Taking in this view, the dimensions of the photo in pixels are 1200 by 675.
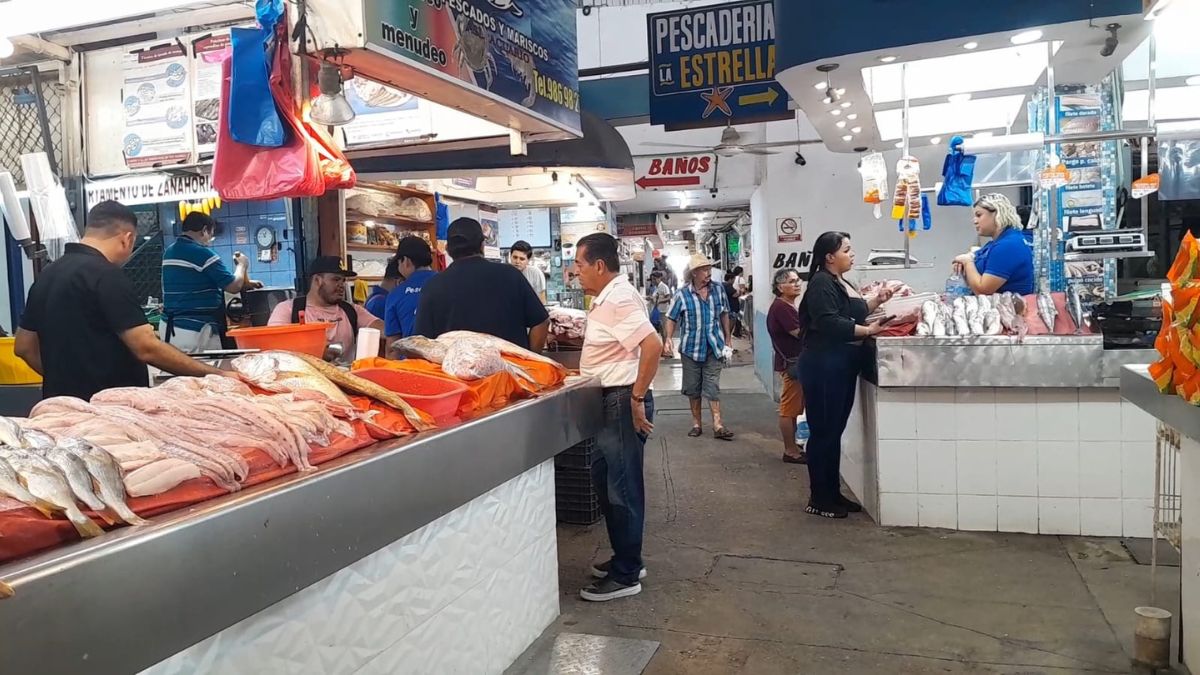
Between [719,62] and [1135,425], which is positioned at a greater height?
[719,62]

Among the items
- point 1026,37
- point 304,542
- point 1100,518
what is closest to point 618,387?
point 304,542

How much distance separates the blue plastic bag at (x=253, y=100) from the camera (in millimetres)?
3031

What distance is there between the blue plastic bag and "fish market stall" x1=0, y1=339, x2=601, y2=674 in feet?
3.02

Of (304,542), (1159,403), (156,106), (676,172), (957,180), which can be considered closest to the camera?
(304,542)

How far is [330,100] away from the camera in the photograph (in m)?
3.10

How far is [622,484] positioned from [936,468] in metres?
2.08

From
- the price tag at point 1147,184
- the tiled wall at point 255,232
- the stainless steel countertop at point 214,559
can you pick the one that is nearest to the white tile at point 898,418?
the price tag at point 1147,184

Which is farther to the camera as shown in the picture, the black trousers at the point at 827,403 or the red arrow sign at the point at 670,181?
the red arrow sign at the point at 670,181

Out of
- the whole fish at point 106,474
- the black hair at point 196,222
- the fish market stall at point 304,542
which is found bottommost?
the fish market stall at point 304,542

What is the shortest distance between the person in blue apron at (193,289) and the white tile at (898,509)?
14.5 feet

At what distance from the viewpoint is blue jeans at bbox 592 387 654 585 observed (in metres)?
4.00

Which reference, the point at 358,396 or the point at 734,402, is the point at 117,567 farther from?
the point at 734,402

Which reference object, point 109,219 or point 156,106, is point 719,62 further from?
point 109,219

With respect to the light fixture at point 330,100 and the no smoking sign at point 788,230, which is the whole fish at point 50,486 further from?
the no smoking sign at point 788,230
